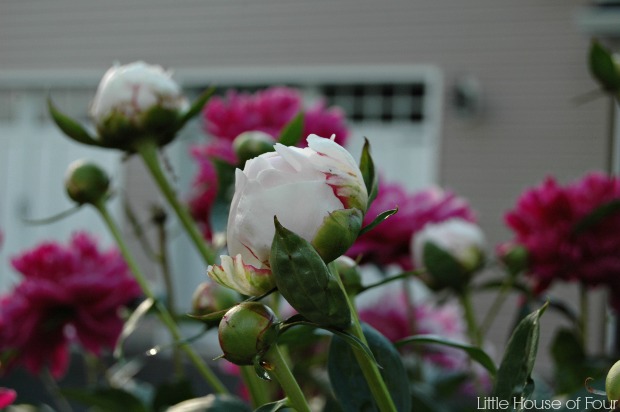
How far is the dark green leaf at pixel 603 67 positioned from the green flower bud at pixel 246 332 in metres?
0.62

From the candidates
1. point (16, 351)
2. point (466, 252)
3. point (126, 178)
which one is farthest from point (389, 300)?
point (126, 178)

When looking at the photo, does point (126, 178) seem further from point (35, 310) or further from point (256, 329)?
point (256, 329)

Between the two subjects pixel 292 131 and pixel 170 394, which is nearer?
pixel 292 131

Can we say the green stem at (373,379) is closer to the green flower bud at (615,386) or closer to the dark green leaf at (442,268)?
the green flower bud at (615,386)

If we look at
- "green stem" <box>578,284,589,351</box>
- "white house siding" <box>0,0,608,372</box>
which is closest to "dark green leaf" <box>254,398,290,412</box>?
"green stem" <box>578,284,589,351</box>

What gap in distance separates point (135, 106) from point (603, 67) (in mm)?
489

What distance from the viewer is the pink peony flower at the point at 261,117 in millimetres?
1197

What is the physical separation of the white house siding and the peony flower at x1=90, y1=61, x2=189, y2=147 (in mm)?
5259

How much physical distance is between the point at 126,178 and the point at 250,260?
6.91 m

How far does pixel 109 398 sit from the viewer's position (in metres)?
0.98

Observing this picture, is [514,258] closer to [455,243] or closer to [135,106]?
[455,243]

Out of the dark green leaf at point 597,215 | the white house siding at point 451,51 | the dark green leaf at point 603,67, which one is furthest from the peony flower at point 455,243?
the white house siding at point 451,51

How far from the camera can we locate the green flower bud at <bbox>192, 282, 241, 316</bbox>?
0.78 m

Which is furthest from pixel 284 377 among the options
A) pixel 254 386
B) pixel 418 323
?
pixel 418 323
